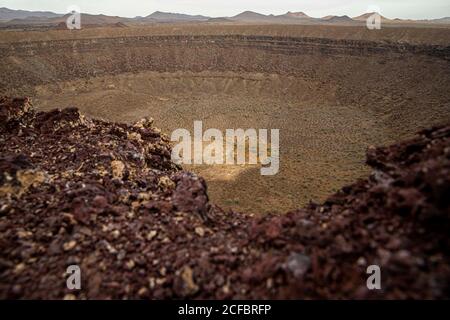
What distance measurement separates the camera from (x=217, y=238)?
6.96m

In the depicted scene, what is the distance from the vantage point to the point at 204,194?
347 inches

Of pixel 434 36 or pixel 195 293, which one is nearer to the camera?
pixel 195 293

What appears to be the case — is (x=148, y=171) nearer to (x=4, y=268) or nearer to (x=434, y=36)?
(x=4, y=268)

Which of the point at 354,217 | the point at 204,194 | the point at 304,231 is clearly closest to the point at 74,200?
the point at 204,194

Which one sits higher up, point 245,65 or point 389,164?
point 245,65

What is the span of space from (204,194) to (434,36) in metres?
48.6

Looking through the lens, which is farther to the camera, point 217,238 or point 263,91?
point 263,91

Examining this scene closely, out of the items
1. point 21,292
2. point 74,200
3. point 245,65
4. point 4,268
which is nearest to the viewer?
point 21,292

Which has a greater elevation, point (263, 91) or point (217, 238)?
point (263, 91)

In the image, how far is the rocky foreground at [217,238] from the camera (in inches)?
202

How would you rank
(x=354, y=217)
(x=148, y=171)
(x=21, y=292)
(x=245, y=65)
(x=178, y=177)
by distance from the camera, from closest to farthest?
(x=21, y=292) < (x=354, y=217) < (x=178, y=177) < (x=148, y=171) < (x=245, y=65)

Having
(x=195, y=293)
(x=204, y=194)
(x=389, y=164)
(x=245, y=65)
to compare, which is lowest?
(x=195, y=293)

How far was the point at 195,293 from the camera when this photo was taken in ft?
18.7

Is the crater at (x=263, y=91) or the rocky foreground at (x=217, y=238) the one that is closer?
the rocky foreground at (x=217, y=238)
